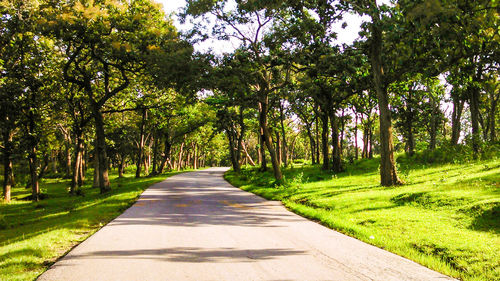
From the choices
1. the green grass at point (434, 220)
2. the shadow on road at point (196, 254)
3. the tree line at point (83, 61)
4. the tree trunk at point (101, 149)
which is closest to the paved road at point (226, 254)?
the shadow on road at point (196, 254)

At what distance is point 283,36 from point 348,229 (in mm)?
13759

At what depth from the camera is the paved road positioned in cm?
508

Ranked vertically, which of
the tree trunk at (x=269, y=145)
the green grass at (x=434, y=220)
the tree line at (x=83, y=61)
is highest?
the tree line at (x=83, y=61)

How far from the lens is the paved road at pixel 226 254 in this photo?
5.08 m

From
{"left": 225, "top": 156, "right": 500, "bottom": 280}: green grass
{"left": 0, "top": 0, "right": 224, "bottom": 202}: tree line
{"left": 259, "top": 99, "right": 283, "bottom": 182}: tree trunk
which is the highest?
{"left": 0, "top": 0, "right": 224, "bottom": 202}: tree line

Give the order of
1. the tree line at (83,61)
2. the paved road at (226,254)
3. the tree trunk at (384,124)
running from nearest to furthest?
the paved road at (226,254), the tree trunk at (384,124), the tree line at (83,61)

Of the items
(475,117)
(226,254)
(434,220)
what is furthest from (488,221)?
(475,117)

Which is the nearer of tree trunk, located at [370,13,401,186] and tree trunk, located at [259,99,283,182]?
tree trunk, located at [370,13,401,186]

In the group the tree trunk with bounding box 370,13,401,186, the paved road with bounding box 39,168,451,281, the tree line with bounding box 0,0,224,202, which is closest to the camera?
the paved road with bounding box 39,168,451,281

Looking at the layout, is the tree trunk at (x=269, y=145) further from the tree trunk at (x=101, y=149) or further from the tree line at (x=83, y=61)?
the tree trunk at (x=101, y=149)

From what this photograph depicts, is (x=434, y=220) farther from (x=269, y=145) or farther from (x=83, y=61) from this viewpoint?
(x=83, y=61)

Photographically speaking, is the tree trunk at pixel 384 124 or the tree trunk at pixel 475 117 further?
the tree trunk at pixel 475 117

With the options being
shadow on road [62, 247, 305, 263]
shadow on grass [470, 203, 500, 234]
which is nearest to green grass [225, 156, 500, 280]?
shadow on grass [470, 203, 500, 234]

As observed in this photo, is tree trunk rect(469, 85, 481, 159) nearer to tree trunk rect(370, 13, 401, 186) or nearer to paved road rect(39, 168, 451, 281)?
tree trunk rect(370, 13, 401, 186)
